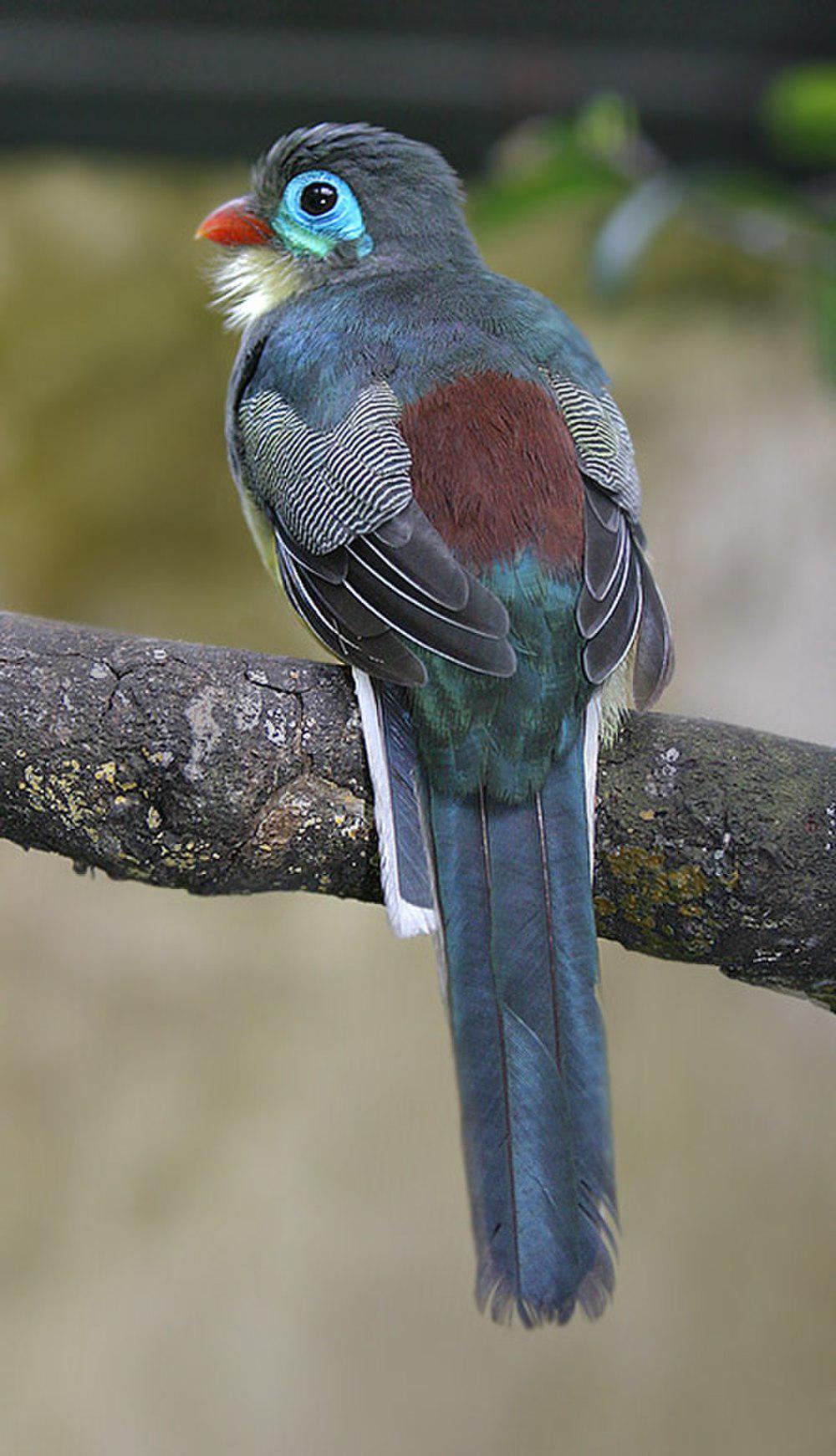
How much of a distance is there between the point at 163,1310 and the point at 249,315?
2.38 metres

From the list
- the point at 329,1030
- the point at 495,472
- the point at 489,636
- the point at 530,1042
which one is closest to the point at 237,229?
the point at 495,472

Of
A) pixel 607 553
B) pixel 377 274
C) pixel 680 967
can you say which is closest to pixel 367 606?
pixel 607 553

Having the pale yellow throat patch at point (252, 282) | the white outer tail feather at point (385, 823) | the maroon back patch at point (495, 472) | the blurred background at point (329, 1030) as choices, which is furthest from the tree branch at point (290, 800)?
the blurred background at point (329, 1030)

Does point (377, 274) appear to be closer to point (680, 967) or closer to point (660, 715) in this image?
point (660, 715)

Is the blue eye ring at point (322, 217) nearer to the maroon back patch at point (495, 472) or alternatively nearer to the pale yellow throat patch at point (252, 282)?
the pale yellow throat patch at point (252, 282)

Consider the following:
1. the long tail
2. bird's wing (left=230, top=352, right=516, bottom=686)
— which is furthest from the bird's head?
the long tail

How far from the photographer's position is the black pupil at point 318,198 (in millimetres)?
1775

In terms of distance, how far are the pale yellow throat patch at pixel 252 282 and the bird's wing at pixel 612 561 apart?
16.6 inches

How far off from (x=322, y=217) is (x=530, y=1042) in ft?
3.35

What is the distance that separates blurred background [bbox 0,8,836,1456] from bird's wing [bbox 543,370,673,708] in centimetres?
198

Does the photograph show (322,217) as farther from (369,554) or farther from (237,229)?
(369,554)

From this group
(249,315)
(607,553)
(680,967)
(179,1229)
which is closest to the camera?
(607,553)

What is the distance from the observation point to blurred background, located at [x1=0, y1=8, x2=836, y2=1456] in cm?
338

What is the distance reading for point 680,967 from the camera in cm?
367
